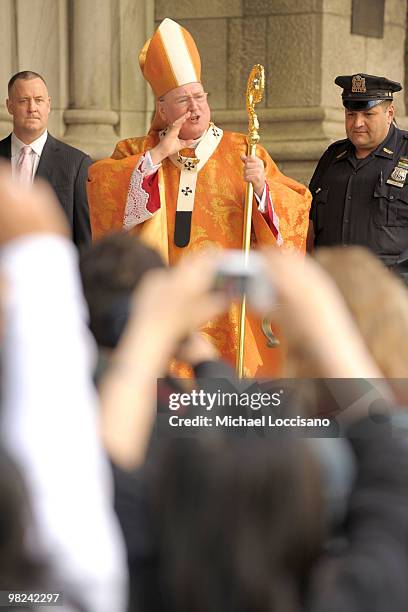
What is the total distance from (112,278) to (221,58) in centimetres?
Result: 641

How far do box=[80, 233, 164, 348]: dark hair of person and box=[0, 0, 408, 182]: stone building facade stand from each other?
231 inches

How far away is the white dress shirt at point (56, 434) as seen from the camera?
1.71 m

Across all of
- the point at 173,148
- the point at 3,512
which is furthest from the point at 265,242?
the point at 3,512

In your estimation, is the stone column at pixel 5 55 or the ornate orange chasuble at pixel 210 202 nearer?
the ornate orange chasuble at pixel 210 202

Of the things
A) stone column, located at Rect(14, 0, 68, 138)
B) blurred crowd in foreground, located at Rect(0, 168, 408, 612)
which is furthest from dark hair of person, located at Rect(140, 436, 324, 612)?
stone column, located at Rect(14, 0, 68, 138)

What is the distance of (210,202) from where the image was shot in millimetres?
5316

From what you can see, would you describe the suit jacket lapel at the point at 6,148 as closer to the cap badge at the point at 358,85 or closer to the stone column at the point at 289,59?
the cap badge at the point at 358,85

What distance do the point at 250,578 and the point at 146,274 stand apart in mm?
471

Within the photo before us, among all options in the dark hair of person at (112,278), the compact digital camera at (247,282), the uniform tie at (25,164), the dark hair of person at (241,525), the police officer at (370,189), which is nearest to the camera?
the dark hair of person at (241,525)

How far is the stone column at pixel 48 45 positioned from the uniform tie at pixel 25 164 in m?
1.73

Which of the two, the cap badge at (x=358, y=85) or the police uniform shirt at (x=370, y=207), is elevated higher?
the cap badge at (x=358, y=85)

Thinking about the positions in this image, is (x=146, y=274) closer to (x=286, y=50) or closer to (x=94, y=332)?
(x=94, y=332)

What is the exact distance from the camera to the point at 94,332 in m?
1.93

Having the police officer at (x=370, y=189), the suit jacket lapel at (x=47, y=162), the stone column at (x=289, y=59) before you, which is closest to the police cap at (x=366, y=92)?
the police officer at (x=370, y=189)
